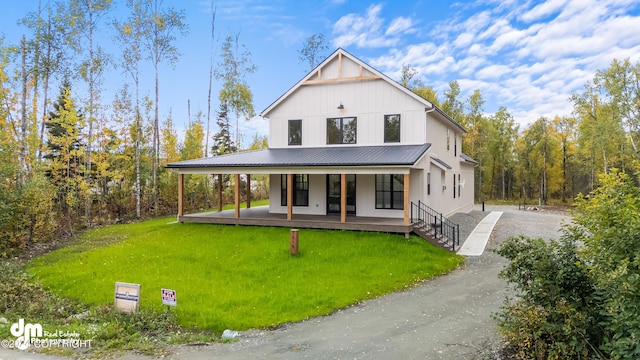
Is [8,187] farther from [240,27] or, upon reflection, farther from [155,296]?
[240,27]

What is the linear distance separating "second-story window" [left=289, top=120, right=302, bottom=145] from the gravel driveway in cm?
1058

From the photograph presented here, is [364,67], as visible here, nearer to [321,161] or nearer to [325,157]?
[325,157]

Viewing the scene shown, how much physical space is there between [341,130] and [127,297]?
12019 mm

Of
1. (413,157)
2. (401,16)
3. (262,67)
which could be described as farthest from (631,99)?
(262,67)

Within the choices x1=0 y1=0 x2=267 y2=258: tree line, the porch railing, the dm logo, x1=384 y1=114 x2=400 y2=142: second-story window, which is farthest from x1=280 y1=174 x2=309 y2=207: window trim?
the dm logo

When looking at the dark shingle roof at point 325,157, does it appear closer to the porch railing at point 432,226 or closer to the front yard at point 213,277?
the porch railing at point 432,226

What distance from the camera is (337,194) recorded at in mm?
16797

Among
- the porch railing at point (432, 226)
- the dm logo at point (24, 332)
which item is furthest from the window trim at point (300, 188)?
the dm logo at point (24, 332)

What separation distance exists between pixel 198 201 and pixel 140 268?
1768 cm

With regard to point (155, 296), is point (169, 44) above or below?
above

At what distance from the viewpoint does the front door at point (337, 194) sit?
650 inches

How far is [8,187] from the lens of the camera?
14.6 meters

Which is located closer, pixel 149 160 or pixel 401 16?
pixel 401 16

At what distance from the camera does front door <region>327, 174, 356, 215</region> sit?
1650cm
